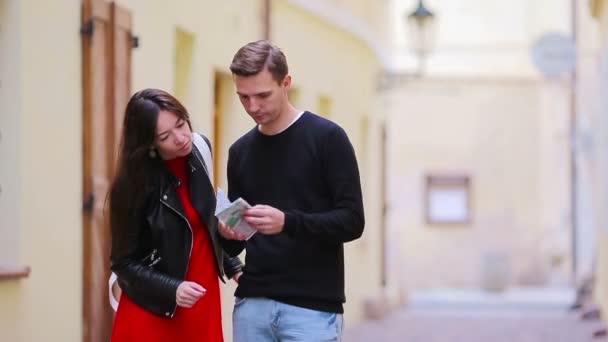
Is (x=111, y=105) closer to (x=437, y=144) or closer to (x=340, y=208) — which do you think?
(x=340, y=208)

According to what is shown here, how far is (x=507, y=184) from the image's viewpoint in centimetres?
2988

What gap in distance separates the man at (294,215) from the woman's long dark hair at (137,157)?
276 mm

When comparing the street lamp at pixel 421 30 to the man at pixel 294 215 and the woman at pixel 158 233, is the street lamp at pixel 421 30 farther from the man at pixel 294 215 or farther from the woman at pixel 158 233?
the woman at pixel 158 233

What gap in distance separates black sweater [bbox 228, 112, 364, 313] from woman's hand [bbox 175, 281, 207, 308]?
0.26 meters

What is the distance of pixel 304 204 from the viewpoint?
4824mm

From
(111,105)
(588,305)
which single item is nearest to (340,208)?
(111,105)

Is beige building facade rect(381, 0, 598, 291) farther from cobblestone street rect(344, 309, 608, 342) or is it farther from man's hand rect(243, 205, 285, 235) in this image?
man's hand rect(243, 205, 285, 235)

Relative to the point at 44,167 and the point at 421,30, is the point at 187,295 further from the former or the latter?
the point at 421,30

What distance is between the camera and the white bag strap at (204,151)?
4918 mm

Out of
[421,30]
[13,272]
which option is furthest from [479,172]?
[13,272]

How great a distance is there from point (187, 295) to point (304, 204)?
509 mm

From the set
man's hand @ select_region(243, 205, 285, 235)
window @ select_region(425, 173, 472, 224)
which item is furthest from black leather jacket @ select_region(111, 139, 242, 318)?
window @ select_region(425, 173, 472, 224)

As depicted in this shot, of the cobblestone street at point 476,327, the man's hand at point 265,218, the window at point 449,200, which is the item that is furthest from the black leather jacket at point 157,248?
the window at point 449,200

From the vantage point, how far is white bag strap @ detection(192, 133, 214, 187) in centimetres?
492
